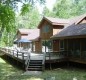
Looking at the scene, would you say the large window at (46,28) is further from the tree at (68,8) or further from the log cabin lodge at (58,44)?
the tree at (68,8)

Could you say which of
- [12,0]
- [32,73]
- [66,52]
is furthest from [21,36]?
[12,0]

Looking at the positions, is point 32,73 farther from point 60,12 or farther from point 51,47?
point 60,12

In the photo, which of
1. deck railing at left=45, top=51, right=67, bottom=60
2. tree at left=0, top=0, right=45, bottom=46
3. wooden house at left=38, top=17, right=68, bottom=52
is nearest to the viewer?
tree at left=0, top=0, right=45, bottom=46

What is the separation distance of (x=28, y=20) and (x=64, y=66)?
197ft

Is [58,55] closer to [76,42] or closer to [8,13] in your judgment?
[76,42]

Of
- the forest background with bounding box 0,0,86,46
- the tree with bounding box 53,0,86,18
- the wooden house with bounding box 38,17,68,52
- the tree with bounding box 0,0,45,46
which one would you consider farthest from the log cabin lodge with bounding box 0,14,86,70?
the tree with bounding box 53,0,86,18

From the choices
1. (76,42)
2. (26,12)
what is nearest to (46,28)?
(76,42)

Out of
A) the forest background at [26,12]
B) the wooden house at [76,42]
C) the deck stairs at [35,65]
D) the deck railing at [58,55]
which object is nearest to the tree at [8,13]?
the forest background at [26,12]

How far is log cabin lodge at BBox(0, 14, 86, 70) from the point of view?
20558 millimetres

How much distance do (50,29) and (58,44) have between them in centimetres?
237

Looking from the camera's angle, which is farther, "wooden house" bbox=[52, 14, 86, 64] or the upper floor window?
the upper floor window

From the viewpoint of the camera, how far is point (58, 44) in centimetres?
2812

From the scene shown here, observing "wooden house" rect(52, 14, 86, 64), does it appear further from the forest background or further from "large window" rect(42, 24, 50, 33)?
the forest background

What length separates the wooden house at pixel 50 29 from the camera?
2795cm
